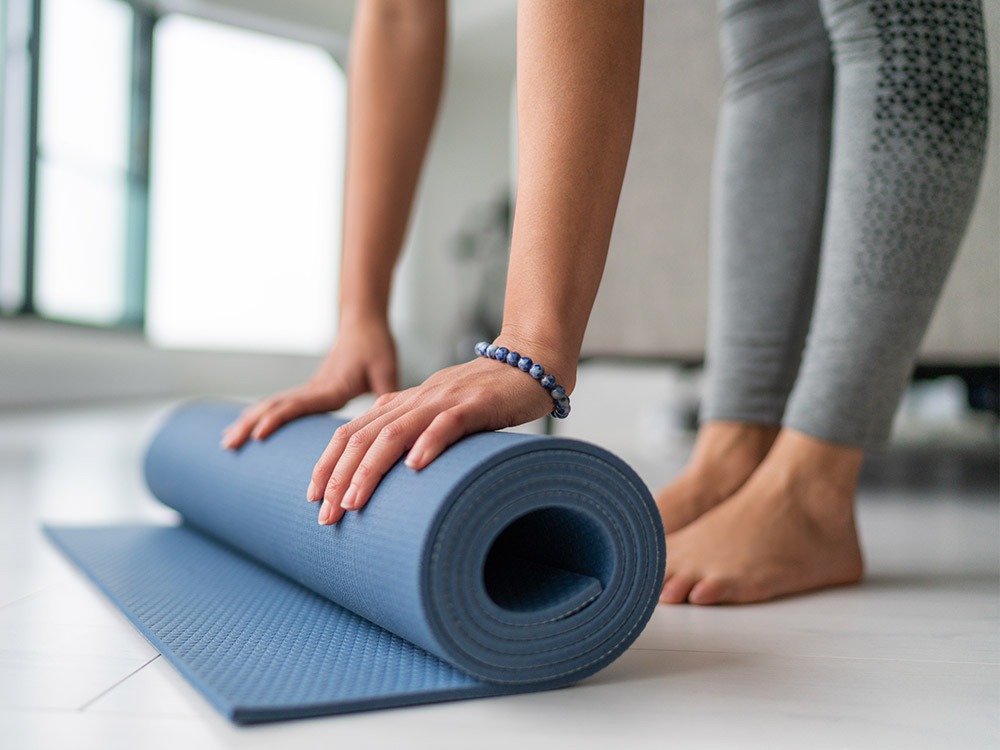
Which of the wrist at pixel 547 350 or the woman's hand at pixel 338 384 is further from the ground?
the wrist at pixel 547 350

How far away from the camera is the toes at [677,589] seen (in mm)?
947

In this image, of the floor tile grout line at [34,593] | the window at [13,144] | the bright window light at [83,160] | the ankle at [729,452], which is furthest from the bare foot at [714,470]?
the bright window light at [83,160]

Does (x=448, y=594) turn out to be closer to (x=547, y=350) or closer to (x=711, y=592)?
(x=547, y=350)

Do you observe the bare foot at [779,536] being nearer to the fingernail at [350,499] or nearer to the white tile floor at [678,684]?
the white tile floor at [678,684]

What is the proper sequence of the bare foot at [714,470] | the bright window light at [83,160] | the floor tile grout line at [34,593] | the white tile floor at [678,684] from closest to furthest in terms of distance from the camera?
the white tile floor at [678,684]
the floor tile grout line at [34,593]
the bare foot at [714,470]
the bright window light at [83,160]

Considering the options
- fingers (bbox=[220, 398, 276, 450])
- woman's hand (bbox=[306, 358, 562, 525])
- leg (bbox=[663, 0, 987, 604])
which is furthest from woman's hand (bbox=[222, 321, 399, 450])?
leg (bbox=[663, 0, 987, 604])

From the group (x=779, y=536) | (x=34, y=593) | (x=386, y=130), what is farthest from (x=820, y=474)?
(x=34, y=593)

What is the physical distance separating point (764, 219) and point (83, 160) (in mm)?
5457

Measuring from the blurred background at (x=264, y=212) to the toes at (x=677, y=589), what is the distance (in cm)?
104

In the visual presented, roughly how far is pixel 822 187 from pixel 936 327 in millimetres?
654

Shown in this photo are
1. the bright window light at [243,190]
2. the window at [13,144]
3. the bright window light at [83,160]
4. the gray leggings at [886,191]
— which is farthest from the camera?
the bright window light at [243,190]

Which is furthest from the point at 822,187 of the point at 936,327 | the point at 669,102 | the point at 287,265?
the point at 287,265

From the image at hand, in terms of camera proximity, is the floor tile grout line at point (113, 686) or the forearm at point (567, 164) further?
the forearm at point (567, 164)

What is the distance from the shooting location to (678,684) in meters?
0.68
